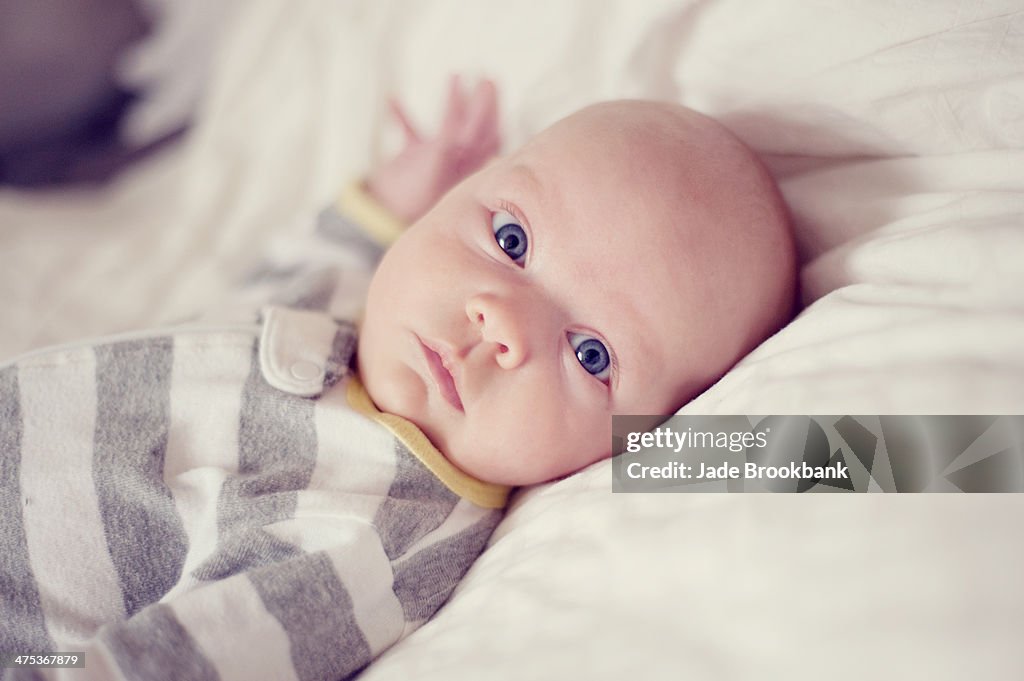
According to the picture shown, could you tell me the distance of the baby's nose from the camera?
88 centimetres

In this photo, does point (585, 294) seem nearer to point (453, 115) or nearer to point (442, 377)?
point (442, 377)

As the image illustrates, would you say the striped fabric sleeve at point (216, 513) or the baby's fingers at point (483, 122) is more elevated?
the baby's fingers at point (483, 122)

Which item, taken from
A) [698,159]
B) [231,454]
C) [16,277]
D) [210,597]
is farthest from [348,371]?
[16,277]

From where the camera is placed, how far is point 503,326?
0.87 meters

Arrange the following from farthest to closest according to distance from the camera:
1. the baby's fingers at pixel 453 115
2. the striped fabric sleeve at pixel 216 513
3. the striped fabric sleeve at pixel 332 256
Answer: the baby's fingers at pixel 453 115 < the striped fabric sleeve at pixel 332 256 < the striped fabric sleeve at pixel 216 513

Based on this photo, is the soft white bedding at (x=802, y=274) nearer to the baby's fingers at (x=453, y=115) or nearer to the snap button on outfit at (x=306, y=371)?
the baby's fingers at (x=453, y=115)

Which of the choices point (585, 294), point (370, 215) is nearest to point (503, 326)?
point (585, 294)

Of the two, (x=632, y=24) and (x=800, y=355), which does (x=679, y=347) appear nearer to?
(x=800, y=355)

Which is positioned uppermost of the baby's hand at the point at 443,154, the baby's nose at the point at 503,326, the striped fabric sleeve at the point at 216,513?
the baby's hand at the point at 443,154

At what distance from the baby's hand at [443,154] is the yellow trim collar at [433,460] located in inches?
17.6

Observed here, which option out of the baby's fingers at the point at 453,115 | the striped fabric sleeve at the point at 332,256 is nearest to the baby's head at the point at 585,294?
the striped fabric sleeve at the point at 332,256

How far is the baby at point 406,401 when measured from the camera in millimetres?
889

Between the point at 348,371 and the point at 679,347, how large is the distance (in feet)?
1.38

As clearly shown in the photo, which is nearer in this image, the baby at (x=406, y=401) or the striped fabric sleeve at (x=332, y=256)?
the baby at (x=406, y=401)
